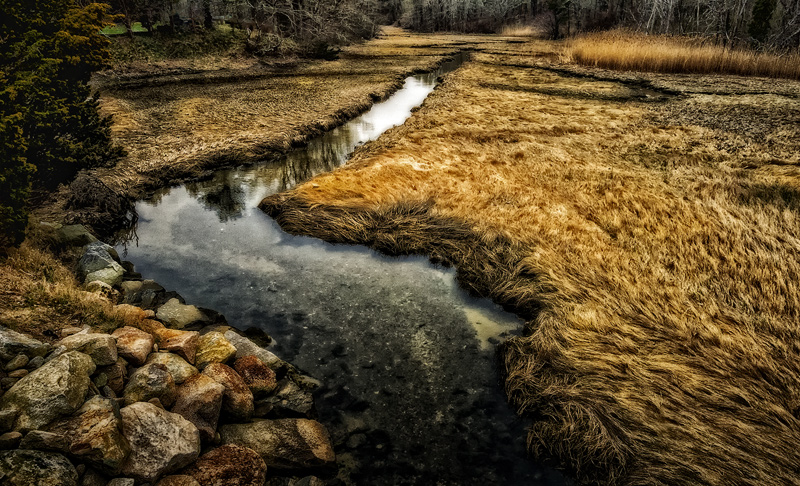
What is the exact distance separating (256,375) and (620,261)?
12.6 ft

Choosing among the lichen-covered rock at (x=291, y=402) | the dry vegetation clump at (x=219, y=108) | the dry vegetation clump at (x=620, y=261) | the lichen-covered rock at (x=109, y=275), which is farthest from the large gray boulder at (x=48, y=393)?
the dry vegetation clump at (x=219, y=108)

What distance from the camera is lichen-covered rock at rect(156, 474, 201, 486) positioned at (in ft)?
7.32

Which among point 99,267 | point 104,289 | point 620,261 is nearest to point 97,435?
point 104,289

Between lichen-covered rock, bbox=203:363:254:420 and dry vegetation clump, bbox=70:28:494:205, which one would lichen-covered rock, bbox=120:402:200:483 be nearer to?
lichen-covered rock, bbox=203:363:254:420

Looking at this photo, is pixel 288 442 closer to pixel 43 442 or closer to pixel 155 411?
pixel 155 411

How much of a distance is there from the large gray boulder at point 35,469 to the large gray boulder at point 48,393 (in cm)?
18

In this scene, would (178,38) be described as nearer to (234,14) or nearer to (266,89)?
(234,14)

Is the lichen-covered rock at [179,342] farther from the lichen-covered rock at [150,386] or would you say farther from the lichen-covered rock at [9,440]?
the lichen-covered rock at [9,440]

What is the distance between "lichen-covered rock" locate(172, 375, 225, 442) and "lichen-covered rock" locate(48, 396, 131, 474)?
0.44 m

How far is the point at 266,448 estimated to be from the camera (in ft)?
9.04

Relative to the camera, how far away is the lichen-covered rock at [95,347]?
106 inches

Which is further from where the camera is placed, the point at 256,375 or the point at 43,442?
the point at 256,375

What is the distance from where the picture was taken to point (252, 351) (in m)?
3.54

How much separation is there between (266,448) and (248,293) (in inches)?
85.5
